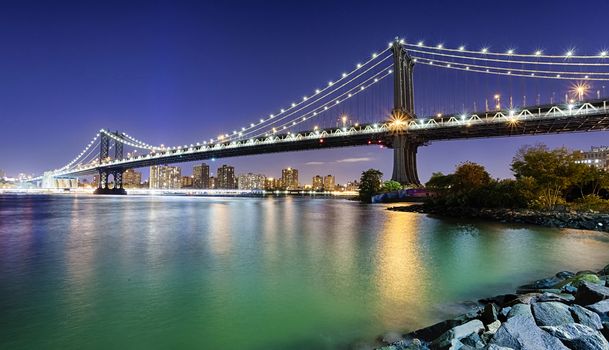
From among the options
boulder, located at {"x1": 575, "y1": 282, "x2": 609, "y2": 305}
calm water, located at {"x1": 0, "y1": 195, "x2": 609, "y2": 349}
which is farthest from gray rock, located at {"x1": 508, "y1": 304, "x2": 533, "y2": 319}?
calm water, located at {"x1": 0, "y1": 195, "x2": 609, "y2": 349}

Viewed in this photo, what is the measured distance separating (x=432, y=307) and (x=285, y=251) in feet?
22.4

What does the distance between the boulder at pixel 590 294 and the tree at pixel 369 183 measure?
1890 inches

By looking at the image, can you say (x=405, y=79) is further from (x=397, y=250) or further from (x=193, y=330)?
(x=193, y=330)

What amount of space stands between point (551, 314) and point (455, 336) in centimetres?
139

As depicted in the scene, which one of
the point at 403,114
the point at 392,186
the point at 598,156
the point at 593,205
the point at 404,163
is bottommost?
the point at 593,205

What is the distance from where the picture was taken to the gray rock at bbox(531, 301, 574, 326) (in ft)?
14.2

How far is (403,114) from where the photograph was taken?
55281 mm

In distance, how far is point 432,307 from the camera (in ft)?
21.0

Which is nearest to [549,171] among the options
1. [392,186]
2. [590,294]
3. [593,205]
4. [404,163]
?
[593,205]

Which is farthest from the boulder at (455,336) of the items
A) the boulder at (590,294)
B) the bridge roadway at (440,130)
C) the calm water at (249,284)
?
the bridge roadway at (440,130)

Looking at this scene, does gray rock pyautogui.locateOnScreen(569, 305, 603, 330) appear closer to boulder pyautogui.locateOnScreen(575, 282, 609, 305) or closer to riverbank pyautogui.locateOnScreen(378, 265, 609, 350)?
riverbank pyautogui.locateOnScreen(378, 265, 609, 350)

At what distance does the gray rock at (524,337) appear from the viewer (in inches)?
143

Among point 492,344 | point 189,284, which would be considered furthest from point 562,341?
point 189,284

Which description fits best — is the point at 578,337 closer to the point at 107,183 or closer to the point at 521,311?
the point at 521,311
